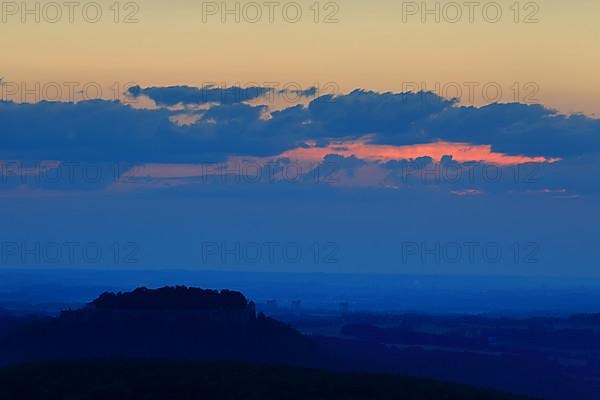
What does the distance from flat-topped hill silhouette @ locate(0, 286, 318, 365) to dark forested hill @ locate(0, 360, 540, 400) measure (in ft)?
77.6

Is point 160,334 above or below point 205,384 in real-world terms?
above

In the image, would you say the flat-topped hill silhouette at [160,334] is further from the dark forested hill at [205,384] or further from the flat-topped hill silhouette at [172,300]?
the dark forested hill at [205,384]

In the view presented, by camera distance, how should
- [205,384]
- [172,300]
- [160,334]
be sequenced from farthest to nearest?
1. [172,300]
2. [160,334]
3. [205,384]

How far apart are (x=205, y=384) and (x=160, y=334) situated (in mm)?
30440

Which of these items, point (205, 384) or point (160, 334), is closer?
point (205, 384)

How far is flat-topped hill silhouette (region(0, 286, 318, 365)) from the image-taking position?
74.8m

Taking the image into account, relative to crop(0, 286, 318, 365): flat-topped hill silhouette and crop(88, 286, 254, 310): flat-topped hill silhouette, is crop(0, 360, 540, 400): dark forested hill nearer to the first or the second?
crop(0, 286, 318, 365): flat-topped hill silhouette

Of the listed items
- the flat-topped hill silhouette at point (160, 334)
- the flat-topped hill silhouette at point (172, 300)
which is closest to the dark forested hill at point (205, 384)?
the flat-topped hill silhouette at point (160, 334)

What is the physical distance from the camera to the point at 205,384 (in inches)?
1827

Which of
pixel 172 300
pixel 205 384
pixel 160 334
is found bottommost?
pixel 205 384

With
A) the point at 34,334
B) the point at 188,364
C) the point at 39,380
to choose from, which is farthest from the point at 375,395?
the point at 34,334

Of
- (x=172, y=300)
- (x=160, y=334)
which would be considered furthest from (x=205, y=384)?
(x=172, y=300)

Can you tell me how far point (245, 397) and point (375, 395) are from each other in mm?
4911

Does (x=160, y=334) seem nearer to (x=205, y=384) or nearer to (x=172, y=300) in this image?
(x=172, y=300)
